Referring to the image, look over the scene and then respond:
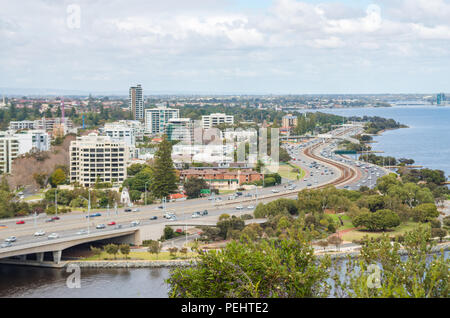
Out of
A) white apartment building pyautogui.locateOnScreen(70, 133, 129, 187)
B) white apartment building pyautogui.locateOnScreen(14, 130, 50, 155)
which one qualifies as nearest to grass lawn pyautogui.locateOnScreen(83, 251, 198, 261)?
white apartment building pyautogui.locateOnScreen(70, 133, 129, 187)

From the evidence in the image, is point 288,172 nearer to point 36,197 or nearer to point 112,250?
point 36,197

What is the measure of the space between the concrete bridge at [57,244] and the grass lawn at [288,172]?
8463mm

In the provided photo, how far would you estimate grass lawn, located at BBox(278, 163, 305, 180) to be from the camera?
711 inches

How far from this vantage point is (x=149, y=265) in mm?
8609

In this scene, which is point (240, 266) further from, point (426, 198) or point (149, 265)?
point (426, 198)

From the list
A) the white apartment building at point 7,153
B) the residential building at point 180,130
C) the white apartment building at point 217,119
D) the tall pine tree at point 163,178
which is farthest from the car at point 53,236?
the white apartment building at point 217,119

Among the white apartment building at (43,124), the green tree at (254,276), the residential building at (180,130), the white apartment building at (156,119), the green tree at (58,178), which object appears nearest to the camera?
the green tree at (254,276)

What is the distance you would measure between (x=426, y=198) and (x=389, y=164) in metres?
9.23

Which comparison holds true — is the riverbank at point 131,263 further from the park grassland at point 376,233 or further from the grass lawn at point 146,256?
the park grassland at point 376,233

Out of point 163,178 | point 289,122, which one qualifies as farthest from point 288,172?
point 289,122

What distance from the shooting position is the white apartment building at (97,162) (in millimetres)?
15391
